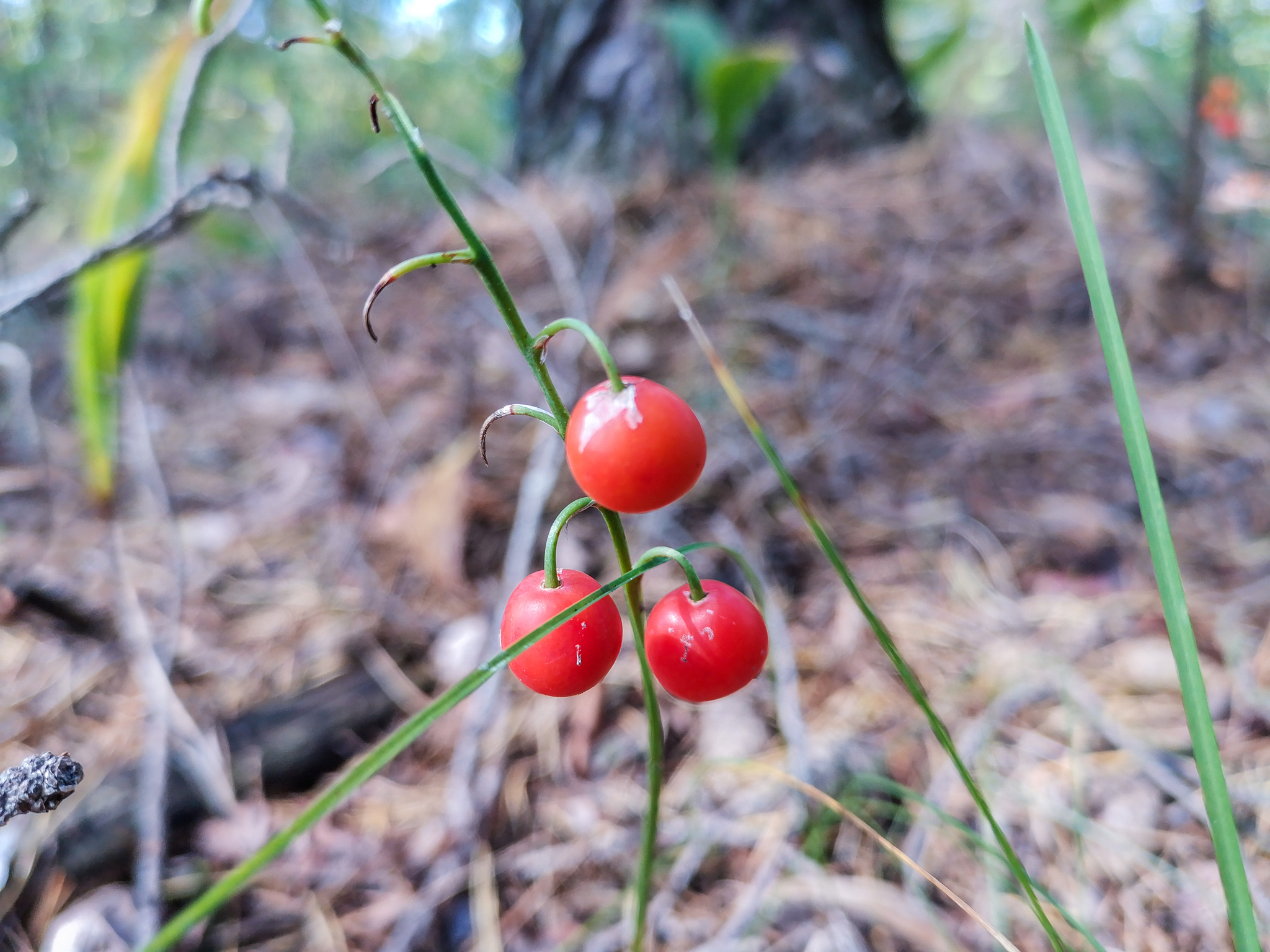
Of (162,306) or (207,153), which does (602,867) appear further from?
(207,153)

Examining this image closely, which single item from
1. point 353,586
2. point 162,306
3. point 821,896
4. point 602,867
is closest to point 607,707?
point 602,867

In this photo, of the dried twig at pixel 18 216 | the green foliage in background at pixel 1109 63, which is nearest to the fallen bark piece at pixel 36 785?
the dried twig at pixel 18 216

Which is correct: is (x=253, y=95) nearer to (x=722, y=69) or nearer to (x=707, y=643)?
(x=722, y=69)

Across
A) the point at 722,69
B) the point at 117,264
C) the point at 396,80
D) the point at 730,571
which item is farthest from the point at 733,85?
the point at 396,80

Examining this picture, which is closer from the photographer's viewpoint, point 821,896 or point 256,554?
point 821,896

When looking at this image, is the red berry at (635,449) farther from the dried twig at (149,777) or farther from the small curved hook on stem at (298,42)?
the dried twig at (149,777)

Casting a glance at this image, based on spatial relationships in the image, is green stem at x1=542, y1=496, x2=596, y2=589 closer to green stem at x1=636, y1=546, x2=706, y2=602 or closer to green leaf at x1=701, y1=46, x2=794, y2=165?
green stem at x1=636, y1=546, x2=706, y2=602
